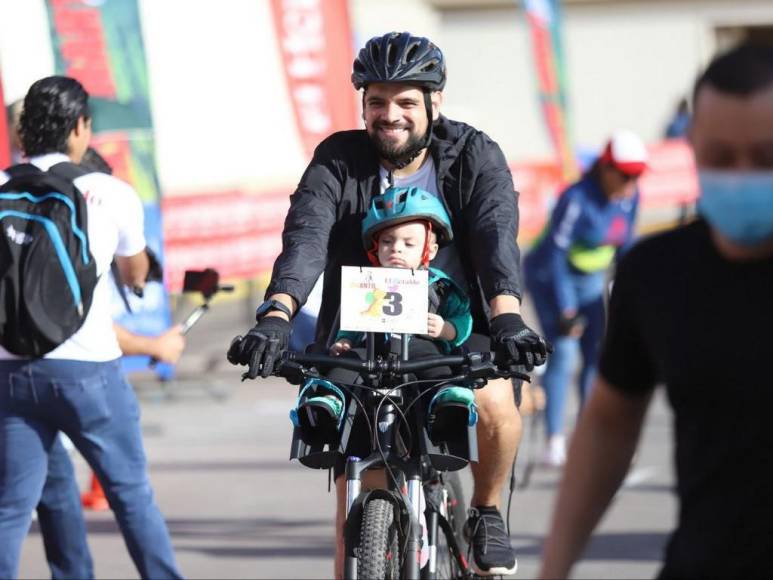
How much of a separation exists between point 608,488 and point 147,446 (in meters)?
8.54

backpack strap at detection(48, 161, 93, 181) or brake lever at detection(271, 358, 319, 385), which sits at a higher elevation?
backpack strap at detection(48, 161, 93, 181)

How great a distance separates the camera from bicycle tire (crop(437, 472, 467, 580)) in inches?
224

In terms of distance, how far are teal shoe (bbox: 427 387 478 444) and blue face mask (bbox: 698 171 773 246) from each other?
2.28 meters

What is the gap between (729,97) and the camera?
2775mm

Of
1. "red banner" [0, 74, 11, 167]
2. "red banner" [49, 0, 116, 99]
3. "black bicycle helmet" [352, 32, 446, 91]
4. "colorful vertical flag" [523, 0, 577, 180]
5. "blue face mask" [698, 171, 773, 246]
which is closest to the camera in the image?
"blue face mask" [698, 171, 773, 246]

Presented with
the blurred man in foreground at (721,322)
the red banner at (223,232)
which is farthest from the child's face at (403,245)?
the red banner at (223,232)

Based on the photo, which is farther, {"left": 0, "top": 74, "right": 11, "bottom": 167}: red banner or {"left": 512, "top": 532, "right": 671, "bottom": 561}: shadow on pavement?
{"left": 0, "top": 74, "right": 11, "bottom": 167}: red banner

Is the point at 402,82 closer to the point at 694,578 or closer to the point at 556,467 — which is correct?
the point at 694,578

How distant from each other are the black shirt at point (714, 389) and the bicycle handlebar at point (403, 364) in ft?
6.24

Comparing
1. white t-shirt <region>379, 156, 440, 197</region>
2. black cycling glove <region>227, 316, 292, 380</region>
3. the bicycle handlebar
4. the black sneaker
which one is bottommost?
the black sneaker

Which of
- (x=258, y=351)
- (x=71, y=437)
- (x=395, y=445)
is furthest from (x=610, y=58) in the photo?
(x=258, y=351)

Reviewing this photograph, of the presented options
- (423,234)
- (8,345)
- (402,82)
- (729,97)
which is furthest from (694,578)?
(8,345)

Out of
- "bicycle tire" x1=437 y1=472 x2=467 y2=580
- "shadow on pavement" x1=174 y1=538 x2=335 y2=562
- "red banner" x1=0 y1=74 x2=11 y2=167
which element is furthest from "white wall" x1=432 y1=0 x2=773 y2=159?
"bicycle tire" x1=437 y1=472 x2=467 y2=580

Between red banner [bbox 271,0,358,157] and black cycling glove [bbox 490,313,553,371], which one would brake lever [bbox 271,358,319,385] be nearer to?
black cycling glove [bbox 490,313,553,371]
